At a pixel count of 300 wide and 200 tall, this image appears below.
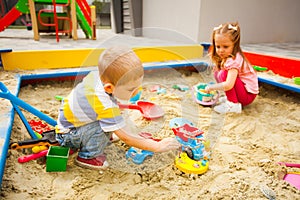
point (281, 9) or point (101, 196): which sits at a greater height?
point (281, 9)

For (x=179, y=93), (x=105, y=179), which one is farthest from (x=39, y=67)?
(x=105, y=179)

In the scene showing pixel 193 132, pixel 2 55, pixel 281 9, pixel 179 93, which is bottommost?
pixel 179 93

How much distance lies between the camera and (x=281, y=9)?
3443 millimetres

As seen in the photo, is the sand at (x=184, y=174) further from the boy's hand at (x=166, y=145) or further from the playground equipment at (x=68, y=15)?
the playground equipment at (x=68, y=15)

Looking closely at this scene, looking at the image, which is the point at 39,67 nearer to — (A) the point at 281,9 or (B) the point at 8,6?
(A) the point at 281,9

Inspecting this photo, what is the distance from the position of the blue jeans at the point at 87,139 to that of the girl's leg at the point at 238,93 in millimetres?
825

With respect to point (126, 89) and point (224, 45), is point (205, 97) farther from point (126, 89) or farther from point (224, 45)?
point (126, 89)

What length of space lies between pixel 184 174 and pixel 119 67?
421 mm

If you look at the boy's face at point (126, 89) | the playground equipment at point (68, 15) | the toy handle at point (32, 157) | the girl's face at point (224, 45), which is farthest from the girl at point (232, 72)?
the playground equipment at point (68, 15)

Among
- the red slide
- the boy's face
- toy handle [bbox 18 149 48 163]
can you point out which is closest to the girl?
the boy's face

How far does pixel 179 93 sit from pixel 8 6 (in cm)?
672

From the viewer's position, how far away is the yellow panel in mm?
1770

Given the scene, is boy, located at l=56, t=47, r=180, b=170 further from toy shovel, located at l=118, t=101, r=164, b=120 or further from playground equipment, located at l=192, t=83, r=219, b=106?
playground equipment, located at l=192, t=83, r=219, b=106

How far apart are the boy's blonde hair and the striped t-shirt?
6cm
